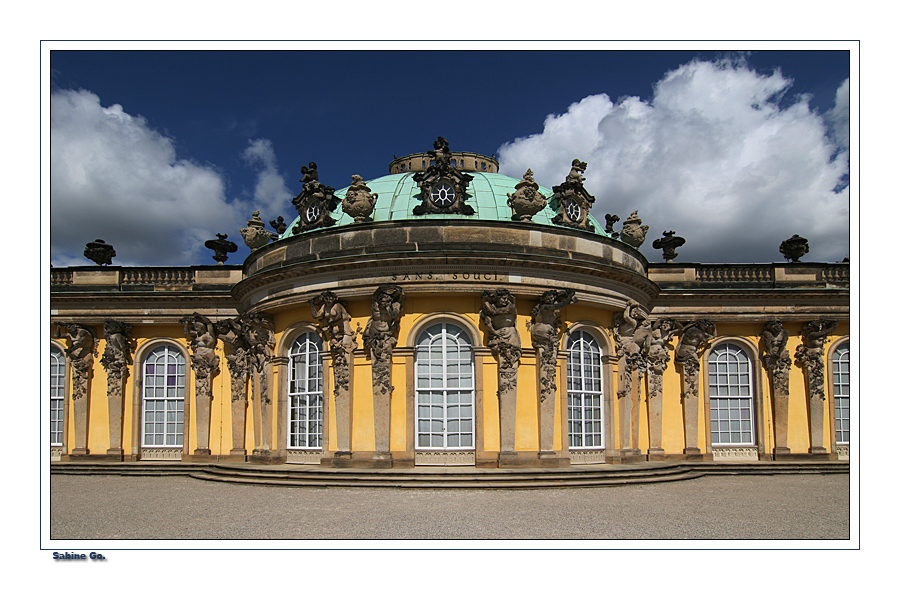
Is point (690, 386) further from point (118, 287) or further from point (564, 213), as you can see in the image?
point (118, 287)

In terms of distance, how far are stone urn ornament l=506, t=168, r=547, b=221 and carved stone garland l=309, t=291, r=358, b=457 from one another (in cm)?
553

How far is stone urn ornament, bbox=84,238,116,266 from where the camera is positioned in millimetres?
26122

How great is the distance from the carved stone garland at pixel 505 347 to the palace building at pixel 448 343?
41mm

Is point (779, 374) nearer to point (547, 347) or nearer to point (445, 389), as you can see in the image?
point (547, 347)

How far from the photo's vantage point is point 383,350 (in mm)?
18844

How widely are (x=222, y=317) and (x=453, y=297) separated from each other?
948 cm

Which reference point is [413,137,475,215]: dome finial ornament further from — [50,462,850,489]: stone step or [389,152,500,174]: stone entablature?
[50,462,850,489]: stone step

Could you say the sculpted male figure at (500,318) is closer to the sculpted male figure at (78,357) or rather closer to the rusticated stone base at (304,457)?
the rusticated stone base at (304,457)

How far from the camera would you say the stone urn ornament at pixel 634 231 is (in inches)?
965

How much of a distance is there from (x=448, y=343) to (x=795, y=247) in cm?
1361

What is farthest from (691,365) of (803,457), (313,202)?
(313,202)

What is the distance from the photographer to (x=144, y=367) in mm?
24781

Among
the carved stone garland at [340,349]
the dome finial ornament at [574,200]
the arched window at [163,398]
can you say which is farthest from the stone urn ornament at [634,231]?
the arched window at [163,398]
